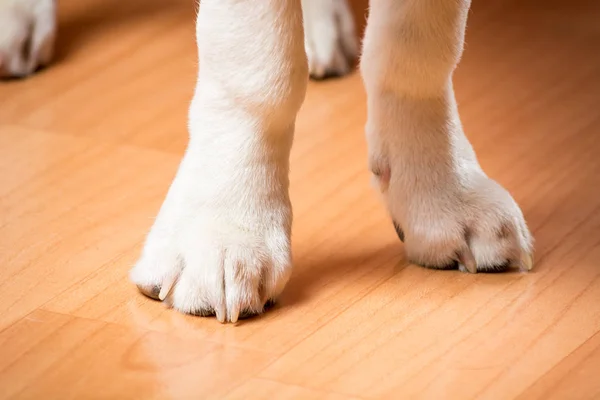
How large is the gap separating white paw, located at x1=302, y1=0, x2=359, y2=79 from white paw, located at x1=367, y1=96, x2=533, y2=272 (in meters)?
0.63

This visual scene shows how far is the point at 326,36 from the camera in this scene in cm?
198

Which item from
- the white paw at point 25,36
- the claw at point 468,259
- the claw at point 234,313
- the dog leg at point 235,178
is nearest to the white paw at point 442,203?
the claw at point 468,259

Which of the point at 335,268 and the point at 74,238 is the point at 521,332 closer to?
the point at 335,268

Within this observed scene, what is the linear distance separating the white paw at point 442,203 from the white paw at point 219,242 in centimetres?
14

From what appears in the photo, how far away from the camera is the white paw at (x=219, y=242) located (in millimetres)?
1209

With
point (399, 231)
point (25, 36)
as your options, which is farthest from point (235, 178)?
point (25, 36)

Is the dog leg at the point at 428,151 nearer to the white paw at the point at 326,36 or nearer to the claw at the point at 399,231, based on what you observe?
the claw at the point at 399,231

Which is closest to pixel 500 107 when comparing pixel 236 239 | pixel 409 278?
pixel 409 278

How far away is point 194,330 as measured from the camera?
1199 millimetres

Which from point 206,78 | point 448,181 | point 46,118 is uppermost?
point 206,78

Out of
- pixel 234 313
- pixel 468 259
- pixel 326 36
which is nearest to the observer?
pixel 234 313

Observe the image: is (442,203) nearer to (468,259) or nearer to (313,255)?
(468,259)

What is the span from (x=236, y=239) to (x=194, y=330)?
0.11m

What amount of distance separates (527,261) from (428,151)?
172mm
